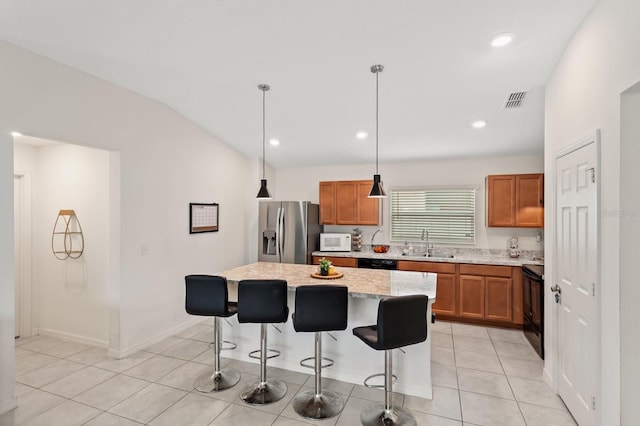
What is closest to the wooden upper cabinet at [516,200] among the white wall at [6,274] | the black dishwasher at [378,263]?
the black dishwasher at [378,263]

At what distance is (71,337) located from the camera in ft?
12.5

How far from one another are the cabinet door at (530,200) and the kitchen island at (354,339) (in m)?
2.12

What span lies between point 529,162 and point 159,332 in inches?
220

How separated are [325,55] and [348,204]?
2862 millimetres

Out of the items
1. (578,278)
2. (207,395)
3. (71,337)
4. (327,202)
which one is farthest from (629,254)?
(71,337)

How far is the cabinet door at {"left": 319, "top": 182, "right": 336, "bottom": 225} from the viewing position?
17.5 feet

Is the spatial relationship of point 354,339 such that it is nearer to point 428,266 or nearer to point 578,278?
point 578,278

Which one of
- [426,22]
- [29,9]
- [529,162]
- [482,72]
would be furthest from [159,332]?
[529,162]

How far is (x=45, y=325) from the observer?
13.1 feet

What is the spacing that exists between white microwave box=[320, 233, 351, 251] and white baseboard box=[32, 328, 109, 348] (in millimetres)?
3135

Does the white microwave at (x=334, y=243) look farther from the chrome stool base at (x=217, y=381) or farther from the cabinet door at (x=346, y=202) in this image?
the chrome stool base at (x=217, y=381)

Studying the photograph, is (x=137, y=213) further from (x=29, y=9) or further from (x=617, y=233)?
(x=617, y=233)

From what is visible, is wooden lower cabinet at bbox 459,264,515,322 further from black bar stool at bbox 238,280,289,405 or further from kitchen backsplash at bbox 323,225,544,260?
black bar stool at bbox 238,280,289,405

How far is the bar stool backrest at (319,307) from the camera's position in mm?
2393
